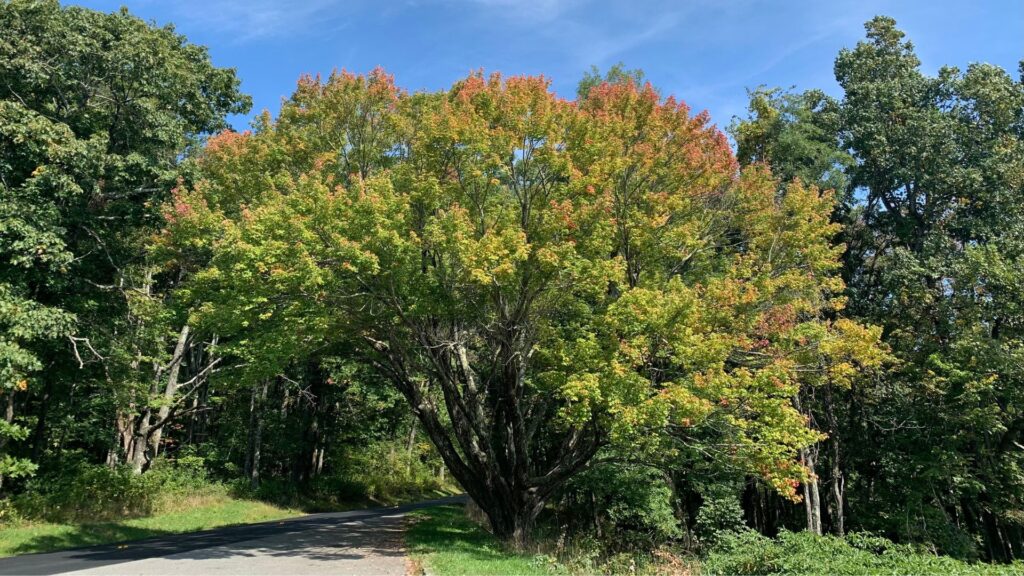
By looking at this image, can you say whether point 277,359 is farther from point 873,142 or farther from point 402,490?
point 402,490

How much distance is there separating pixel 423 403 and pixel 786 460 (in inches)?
384

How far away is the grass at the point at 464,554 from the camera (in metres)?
10.4

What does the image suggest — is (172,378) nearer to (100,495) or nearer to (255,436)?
(255,436)

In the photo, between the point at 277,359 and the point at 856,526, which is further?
the point at 856,526

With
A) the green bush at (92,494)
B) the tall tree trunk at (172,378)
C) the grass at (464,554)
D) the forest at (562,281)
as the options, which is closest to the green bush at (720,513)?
the forest at (562,281)

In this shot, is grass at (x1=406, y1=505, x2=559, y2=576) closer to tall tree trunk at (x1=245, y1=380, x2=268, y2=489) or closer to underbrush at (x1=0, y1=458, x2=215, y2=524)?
underbrush at (x1=0, y1=458, x2=215, y2=524)

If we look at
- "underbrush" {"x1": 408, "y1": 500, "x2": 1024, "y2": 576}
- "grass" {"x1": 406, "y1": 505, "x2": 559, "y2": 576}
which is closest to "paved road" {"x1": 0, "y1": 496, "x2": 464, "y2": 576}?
"grass" {"x1": 406, "y1": 505, "x2": 559, "y2": 576}

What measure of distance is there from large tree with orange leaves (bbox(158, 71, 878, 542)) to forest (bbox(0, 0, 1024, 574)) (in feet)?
0.31

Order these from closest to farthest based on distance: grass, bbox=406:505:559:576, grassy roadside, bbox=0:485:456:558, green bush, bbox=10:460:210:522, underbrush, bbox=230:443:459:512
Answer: grass, bbox=406:505:559:576 → grassy roadside, bbox=0:485:456:558 → green bush, bbox=10:460:210:522 → underbrush, bbox=230:443:459:512

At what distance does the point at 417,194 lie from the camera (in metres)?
14.2

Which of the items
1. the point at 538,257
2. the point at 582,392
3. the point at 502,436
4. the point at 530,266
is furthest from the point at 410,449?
the point at 582,392

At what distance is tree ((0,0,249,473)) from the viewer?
14766 mm

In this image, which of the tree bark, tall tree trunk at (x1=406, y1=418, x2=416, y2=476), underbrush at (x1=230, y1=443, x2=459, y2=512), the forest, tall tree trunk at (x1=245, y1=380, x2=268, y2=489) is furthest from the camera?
tall tree trunk at (x1=406, y1=418, x2=416, y2=476)

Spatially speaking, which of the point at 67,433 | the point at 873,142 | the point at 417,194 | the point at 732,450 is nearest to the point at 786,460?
the point at 732,450
